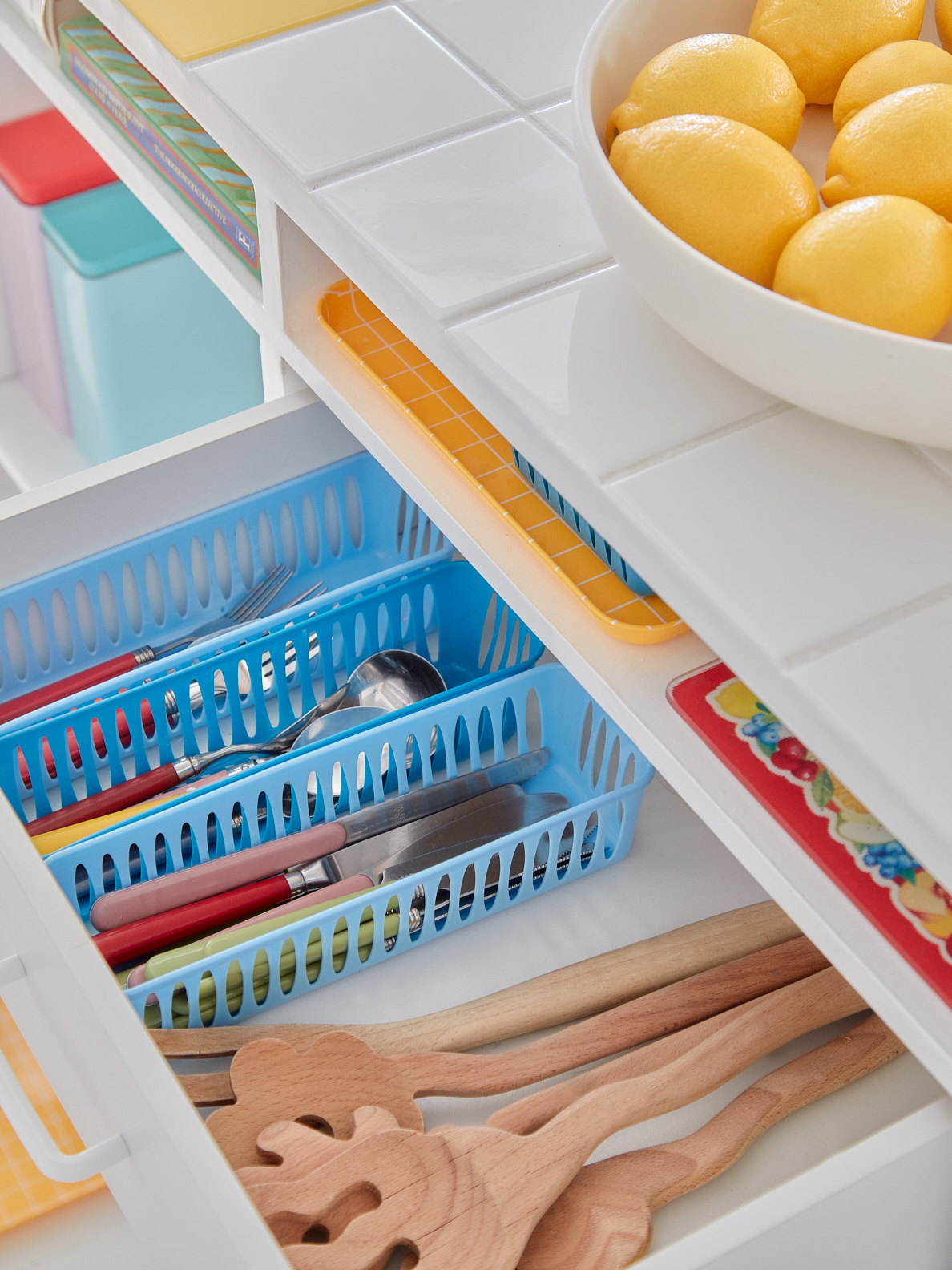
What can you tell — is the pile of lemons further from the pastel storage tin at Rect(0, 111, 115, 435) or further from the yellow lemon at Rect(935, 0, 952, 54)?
the pastel storage tin at Rect(0, 111, 115, 435)

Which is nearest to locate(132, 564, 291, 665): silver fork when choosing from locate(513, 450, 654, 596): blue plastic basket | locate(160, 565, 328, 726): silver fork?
locate(160, 565, 328, 726): silver fork

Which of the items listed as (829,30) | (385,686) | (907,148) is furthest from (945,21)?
(385,686)

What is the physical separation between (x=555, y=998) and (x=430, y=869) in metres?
0.10

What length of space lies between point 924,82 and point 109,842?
592mm

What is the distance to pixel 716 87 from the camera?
23.1 inches

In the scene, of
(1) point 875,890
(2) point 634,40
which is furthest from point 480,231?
(1) point 875,890

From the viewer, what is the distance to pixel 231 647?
33.9 inches

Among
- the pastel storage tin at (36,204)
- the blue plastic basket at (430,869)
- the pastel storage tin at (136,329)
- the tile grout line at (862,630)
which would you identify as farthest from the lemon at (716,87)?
the pastel storage tin at (36,204)

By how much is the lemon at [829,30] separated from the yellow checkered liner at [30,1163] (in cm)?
68

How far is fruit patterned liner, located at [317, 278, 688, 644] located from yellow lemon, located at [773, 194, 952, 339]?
0.18 m

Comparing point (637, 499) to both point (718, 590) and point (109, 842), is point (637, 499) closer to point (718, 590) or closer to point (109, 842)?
point (718, 590)

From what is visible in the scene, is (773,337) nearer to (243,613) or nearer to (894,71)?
(894,71)

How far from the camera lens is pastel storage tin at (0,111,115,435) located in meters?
1.51

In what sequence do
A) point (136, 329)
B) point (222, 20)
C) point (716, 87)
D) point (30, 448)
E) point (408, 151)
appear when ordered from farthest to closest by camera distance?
point (30, 448) < point (136, 329) < point (222, 20) < point (408, 151) < point (716, 87)
